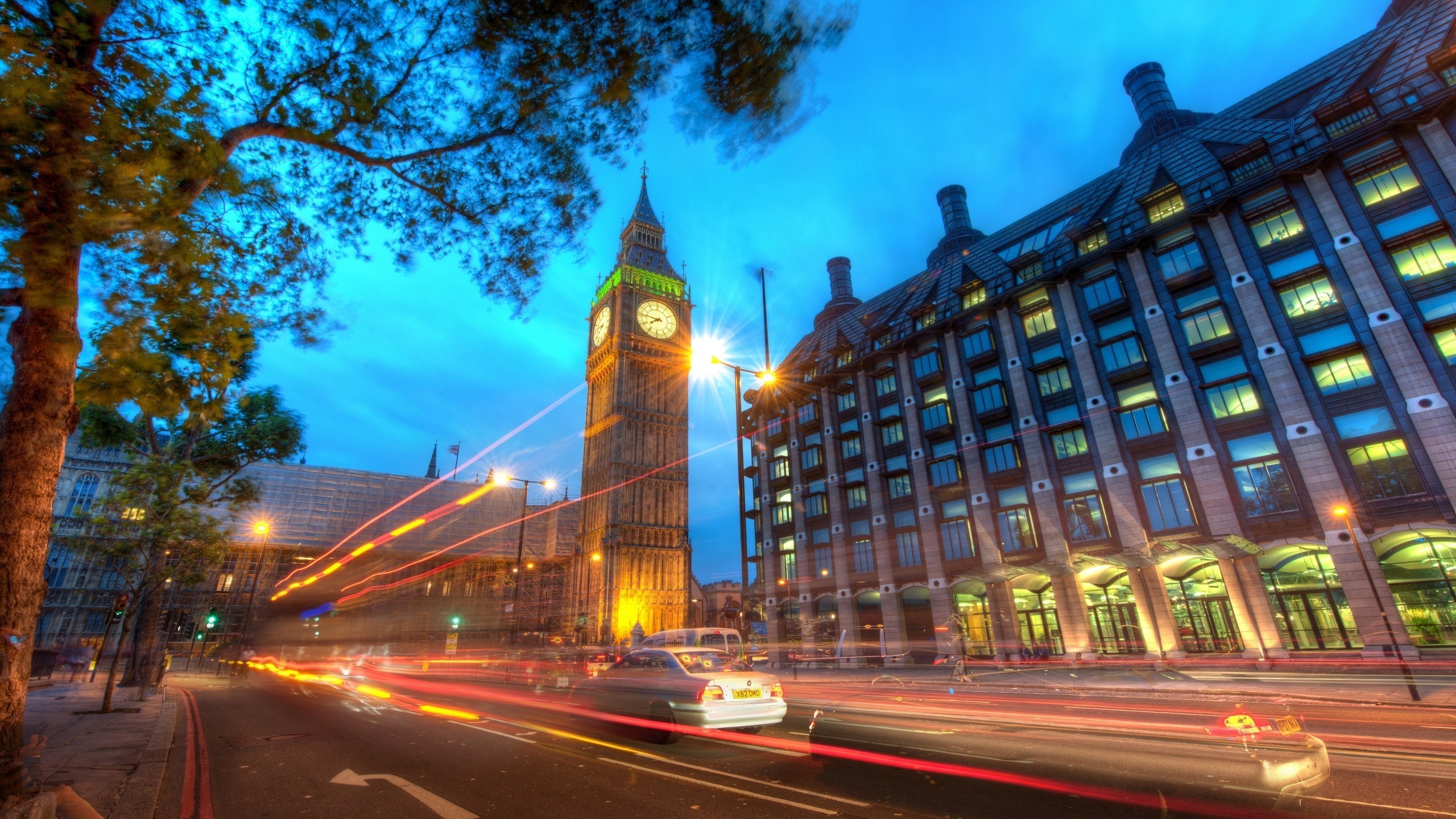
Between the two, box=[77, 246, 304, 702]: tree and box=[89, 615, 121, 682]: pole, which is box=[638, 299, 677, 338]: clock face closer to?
box=[77, 246, 304, 702]: tree

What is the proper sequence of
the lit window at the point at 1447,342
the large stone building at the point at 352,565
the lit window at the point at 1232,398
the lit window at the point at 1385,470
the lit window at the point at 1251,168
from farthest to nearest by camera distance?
the large stone building at the point at 352,565, the lit window at the point at 1251,168, the lit window at the point at 1232,398, the lit window at the point at 1385,470, the lit window at the point at 1447,342

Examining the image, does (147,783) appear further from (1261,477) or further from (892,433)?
(892,433)

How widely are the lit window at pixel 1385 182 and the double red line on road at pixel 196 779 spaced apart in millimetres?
39896

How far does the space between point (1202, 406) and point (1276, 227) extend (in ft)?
29.5

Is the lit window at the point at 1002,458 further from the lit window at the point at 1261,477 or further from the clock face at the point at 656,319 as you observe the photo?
the clock face at the point at 656,319

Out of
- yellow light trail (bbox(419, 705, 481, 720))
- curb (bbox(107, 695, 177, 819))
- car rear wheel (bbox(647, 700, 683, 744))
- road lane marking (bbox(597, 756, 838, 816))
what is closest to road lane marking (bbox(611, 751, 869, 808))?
road lane marking (bbox(597, 756, 838, 816))

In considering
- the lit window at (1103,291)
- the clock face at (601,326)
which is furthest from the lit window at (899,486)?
the clock face at (601,326)

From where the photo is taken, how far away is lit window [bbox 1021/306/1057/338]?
32.1 m

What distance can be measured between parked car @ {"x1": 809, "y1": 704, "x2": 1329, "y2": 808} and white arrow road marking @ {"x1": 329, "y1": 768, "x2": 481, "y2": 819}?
15.6 feet

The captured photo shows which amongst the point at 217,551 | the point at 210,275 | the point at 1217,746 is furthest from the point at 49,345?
the point at 217,551

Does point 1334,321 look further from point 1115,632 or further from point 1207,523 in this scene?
point 1115,632

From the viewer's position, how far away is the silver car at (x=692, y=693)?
887cm

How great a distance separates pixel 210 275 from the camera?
6594mm

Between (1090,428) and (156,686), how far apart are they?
43.5 metres
